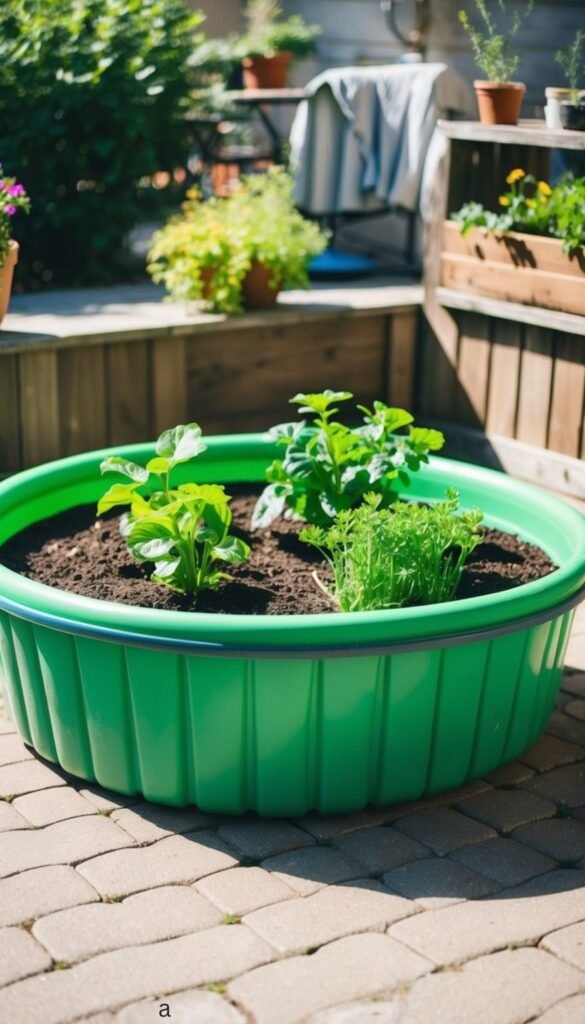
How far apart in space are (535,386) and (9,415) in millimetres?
1966

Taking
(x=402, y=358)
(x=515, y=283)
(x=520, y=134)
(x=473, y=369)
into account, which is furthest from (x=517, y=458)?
(x=520, y=134)

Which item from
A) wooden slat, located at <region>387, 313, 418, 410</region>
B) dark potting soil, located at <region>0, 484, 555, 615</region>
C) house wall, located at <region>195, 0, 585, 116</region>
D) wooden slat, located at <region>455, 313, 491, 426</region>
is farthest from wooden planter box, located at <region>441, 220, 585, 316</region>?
house wall, located at <region>195, 0, 585, 116</region>

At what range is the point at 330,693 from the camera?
2523 millimetres

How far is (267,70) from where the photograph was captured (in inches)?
297

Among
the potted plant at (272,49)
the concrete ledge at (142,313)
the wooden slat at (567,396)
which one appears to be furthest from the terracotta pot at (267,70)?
the wooden slat at (567,396)

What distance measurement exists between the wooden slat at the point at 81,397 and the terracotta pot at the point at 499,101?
1751 millimetres

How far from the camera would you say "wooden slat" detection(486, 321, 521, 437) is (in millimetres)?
4836

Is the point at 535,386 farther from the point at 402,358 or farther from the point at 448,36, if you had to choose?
the point at 448,36

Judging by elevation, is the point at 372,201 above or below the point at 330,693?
above

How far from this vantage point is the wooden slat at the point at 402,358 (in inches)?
210

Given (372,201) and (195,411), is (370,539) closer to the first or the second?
(195,411)

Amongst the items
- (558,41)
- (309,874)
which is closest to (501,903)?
(309,874)

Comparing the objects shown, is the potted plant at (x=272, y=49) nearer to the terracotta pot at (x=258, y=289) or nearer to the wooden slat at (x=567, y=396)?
the terracotta pot at (x=258, y=289)

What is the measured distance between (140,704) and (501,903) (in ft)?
2.68
